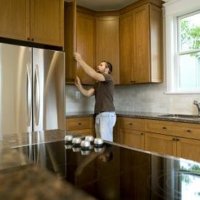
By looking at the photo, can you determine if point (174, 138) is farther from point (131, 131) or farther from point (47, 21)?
point (47, 21)

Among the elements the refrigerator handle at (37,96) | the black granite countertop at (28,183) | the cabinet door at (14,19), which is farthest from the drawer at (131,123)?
the black granite countertop at (28,183)

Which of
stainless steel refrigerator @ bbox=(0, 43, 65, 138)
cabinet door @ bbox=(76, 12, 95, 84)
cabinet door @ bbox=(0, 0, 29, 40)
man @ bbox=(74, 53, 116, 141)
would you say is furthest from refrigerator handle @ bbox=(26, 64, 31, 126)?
cabinet door @ bbox=(76, 12, 95, 84)

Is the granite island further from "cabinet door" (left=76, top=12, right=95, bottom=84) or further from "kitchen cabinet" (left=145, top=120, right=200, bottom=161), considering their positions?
"cabinet door" (left=76, top=12, right=95, bottom=84)

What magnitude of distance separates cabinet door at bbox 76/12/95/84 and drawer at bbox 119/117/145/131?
33.8 inches

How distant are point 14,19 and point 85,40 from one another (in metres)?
1.37

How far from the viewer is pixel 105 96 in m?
3.31

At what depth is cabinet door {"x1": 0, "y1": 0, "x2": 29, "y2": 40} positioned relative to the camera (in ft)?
8.59

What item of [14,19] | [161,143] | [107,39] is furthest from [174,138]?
[14,19]

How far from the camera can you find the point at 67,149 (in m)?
1.35

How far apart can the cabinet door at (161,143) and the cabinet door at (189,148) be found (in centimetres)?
8

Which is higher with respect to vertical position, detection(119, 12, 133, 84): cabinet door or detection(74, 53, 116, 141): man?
detection(119, 12, 133, 84): cabinet door

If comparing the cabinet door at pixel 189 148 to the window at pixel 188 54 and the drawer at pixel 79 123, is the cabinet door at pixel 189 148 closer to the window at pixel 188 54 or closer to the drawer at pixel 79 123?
the window at pixel 188 54

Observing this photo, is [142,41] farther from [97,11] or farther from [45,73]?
[45,73]

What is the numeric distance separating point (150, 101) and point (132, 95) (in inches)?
16.2
